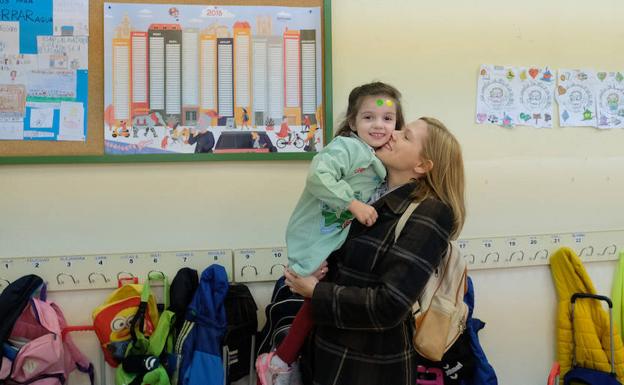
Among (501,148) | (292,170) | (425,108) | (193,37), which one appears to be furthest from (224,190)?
(501,148)

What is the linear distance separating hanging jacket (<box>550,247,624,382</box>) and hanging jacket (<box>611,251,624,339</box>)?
116mm

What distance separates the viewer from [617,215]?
219 cm

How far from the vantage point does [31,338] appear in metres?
1.68

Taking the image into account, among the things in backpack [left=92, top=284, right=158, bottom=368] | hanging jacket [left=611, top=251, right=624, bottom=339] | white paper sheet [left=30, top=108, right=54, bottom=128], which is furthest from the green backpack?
hanging jacket [left=611, top=251, right=624, bottom=339]

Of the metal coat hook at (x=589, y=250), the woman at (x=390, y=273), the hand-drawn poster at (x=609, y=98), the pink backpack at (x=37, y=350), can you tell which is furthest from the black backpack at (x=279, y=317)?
the hand-drawn poster at (x=609, y=98)

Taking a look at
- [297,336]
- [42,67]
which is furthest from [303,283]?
[42,67]

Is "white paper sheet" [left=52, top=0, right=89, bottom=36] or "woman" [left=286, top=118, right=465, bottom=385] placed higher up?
"white paper sheet" [left=52, top=0, right=89, bottom=36]

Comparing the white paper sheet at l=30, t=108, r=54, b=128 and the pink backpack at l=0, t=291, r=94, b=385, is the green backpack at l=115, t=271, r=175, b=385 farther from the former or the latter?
the white paper sheet at l=30, t=108, r=54, b=128

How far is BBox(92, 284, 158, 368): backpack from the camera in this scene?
1.69 m

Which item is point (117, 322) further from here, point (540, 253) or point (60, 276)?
point (540, 253)

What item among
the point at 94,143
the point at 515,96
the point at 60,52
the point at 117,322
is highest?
the point at 60,52

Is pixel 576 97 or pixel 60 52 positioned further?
pixel 576 97

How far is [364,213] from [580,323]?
4.84ft

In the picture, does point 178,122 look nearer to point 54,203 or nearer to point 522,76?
point 54,203
